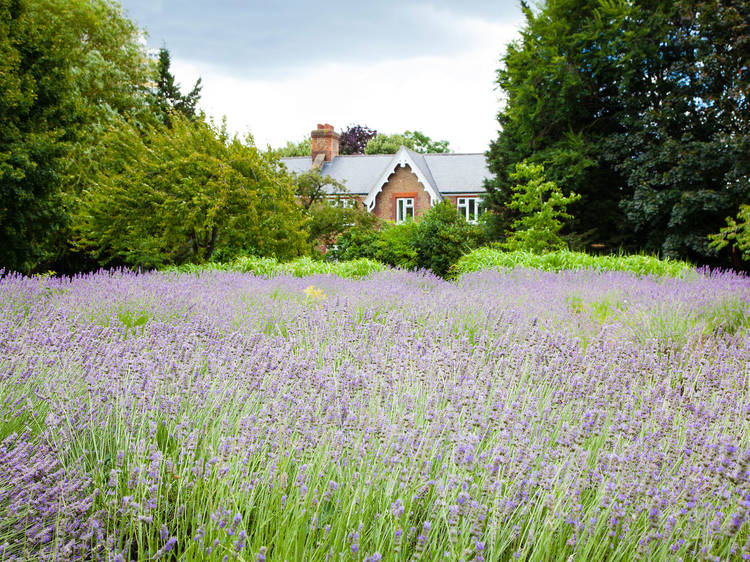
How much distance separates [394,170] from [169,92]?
468 inches

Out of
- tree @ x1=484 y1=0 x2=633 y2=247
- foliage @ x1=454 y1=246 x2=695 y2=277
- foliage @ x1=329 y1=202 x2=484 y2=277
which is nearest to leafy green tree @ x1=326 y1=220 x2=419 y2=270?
foliage @ x1=329 y1=202 x2=484 y2=277

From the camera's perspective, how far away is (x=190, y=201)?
34.4 feet

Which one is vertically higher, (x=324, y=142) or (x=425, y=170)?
(x=324, y=142)

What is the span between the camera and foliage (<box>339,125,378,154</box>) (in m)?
45.2

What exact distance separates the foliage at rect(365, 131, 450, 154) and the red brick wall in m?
14.1

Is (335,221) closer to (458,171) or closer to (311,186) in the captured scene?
(311,186)

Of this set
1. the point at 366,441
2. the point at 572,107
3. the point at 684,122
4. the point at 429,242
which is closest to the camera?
the point at 366,441

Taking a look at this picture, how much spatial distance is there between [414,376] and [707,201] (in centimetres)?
1488

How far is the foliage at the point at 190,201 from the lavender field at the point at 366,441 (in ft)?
19.6

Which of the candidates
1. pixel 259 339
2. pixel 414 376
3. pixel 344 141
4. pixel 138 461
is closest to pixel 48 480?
pixel 138 461

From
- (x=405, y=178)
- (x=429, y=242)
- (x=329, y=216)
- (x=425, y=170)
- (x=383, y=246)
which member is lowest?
(x=383, y=246)

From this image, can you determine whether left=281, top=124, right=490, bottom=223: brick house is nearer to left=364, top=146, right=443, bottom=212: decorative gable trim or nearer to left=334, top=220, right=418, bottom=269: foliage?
left=364, top=146, right=443, bottom=212: decorative gable trim

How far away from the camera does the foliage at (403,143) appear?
42812 mm

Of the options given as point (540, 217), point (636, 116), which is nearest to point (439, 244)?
point (540, 217)
